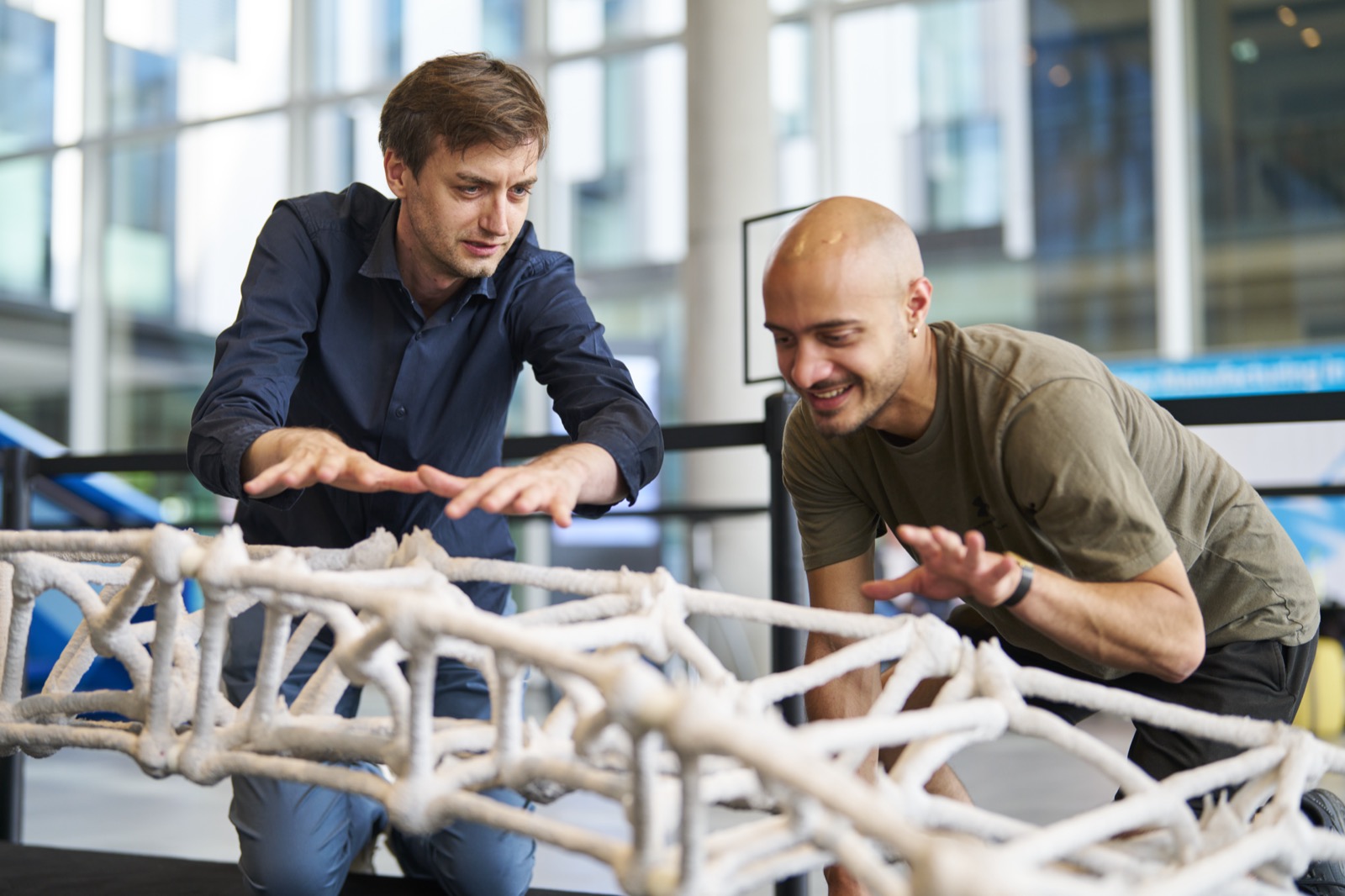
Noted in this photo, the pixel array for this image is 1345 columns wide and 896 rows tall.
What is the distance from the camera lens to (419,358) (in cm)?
184

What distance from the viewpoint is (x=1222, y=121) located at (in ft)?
21.4

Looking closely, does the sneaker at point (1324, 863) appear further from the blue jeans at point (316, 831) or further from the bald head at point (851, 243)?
the blue jeans at point (316, 831)

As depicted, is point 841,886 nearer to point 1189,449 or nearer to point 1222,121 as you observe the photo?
point 1189,449

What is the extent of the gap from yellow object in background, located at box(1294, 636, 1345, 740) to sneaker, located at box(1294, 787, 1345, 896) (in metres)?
3.39

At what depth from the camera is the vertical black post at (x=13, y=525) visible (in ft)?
8.82

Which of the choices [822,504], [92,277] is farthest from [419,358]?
[92,277]

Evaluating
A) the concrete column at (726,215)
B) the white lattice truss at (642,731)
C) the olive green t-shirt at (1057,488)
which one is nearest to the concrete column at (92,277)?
the concrete column at (726,215)

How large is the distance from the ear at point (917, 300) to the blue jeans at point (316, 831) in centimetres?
87

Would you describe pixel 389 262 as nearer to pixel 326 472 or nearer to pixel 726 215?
pixel 326 472

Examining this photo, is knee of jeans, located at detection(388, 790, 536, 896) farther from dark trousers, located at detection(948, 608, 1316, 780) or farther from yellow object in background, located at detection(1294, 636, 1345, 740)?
yellow object in background, located at detection(1294, 636, 1345, 740)

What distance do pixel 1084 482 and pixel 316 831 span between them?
4.09ft

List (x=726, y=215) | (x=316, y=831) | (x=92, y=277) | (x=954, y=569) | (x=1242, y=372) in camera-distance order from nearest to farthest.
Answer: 1. (x=954, y=569)
2. (x=316, y=831)
3. (x=726, y=215)
4. (x=1242, y=372)
5. (x=92, y=277)

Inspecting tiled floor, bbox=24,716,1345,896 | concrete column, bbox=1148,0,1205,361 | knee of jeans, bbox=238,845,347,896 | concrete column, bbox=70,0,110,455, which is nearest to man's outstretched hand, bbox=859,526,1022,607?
knee of jeans, bbox=238,845,347,896

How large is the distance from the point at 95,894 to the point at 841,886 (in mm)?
1204
